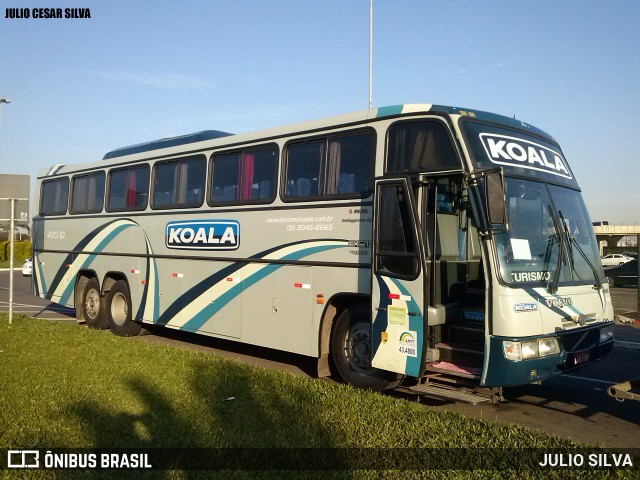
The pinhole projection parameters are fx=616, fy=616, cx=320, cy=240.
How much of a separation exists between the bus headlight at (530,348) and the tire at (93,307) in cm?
979

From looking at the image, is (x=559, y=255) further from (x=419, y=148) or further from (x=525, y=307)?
(x=419, y=148)

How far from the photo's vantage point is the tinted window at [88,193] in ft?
45.2

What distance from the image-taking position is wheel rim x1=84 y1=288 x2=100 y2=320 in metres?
13.9

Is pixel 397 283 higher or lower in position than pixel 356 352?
higher

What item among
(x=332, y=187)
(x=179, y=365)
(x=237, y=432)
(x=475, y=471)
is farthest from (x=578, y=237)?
(x=179, y=365)

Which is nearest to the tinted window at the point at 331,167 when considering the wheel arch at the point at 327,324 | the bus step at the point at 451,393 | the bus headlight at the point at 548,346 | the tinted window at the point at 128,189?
the wheel arch at the point at 327,324

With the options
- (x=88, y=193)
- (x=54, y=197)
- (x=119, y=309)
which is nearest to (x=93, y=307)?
(x=119, y=309)

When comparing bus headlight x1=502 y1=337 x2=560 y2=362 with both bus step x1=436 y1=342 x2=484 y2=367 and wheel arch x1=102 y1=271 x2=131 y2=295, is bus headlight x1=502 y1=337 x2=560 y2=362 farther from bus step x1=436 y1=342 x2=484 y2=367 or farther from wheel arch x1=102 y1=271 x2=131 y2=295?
wheel arch x1=102 y1=271 x2=131 y2=295

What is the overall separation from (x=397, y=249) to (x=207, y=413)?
9.33 ft

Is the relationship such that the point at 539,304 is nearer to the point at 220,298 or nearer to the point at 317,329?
the point at 317,329

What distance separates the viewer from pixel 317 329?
8523 mm

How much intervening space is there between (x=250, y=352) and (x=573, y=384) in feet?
18.1

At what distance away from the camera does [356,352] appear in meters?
8.12

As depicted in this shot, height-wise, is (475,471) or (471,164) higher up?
(471,164)
